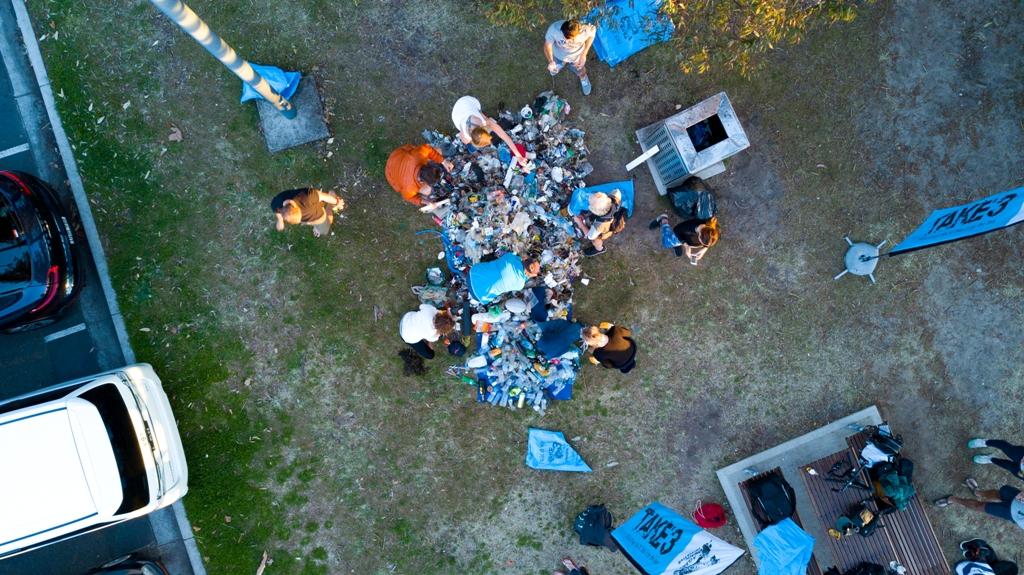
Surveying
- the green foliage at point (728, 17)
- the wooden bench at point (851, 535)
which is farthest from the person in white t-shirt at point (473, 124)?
the wooden bench at point (851, 535)

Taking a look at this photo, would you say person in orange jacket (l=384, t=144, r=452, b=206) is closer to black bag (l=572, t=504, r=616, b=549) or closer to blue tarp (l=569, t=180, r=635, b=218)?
blue tarp (l=569, t=180, r=635, b=218)

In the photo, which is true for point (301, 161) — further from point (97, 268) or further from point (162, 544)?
point (162, 544)

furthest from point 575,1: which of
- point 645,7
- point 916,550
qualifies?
point 916,550

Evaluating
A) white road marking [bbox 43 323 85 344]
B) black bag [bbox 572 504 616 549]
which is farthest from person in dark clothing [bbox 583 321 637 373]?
white road marking [bbox 43 323 85 344]

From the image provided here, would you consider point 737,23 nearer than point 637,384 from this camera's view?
Yes

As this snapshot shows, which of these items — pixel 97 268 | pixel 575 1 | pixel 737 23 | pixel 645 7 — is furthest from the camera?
pixel 97 268

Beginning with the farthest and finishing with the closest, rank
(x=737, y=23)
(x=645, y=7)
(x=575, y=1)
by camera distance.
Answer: (x=645, y=7) → (x=737, y=23) → (x=575, y=1)
